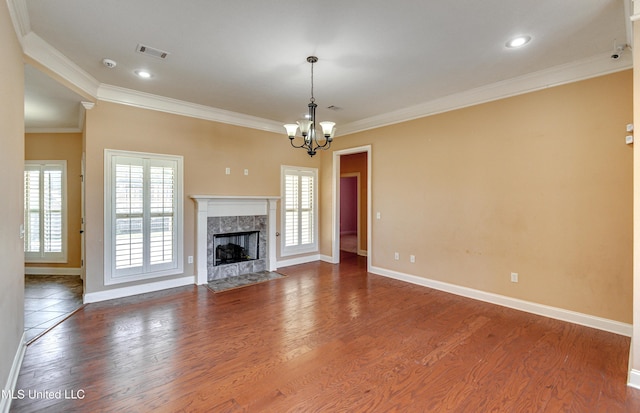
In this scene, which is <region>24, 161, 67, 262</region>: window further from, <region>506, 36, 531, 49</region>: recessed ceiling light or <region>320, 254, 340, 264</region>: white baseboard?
<region>506, 36, 531, 49</region>: recessed ceiling light

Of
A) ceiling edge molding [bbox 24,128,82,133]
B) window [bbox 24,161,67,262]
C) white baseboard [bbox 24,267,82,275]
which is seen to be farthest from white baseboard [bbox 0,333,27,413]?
ceiling edge molding [bbox 24,128,82,133]

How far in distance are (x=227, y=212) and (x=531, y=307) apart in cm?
470

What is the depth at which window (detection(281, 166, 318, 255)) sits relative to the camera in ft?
20.3

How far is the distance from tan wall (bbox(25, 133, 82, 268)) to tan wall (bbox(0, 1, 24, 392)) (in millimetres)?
3616

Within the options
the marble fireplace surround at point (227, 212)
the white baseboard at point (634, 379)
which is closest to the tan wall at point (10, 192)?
the marble fireplace surround at point (227, 212)

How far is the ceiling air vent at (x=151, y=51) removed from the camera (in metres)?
2.99

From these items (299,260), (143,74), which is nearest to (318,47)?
(143,74)

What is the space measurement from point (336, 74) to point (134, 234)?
363 cm

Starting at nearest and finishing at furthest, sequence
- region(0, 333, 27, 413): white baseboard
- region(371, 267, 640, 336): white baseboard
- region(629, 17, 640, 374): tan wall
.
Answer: region(0, 333, 27, 413): white baseboard → region(629, 17, 640, 374): tan wall → region(371, 267, 640, 336): white baseboard

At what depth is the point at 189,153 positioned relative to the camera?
15.9ft

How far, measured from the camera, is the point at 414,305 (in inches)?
156

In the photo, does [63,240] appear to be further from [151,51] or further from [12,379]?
[151,51]

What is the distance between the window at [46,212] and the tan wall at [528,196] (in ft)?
20.8

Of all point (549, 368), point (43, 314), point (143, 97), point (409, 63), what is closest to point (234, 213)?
point (143, 97)
